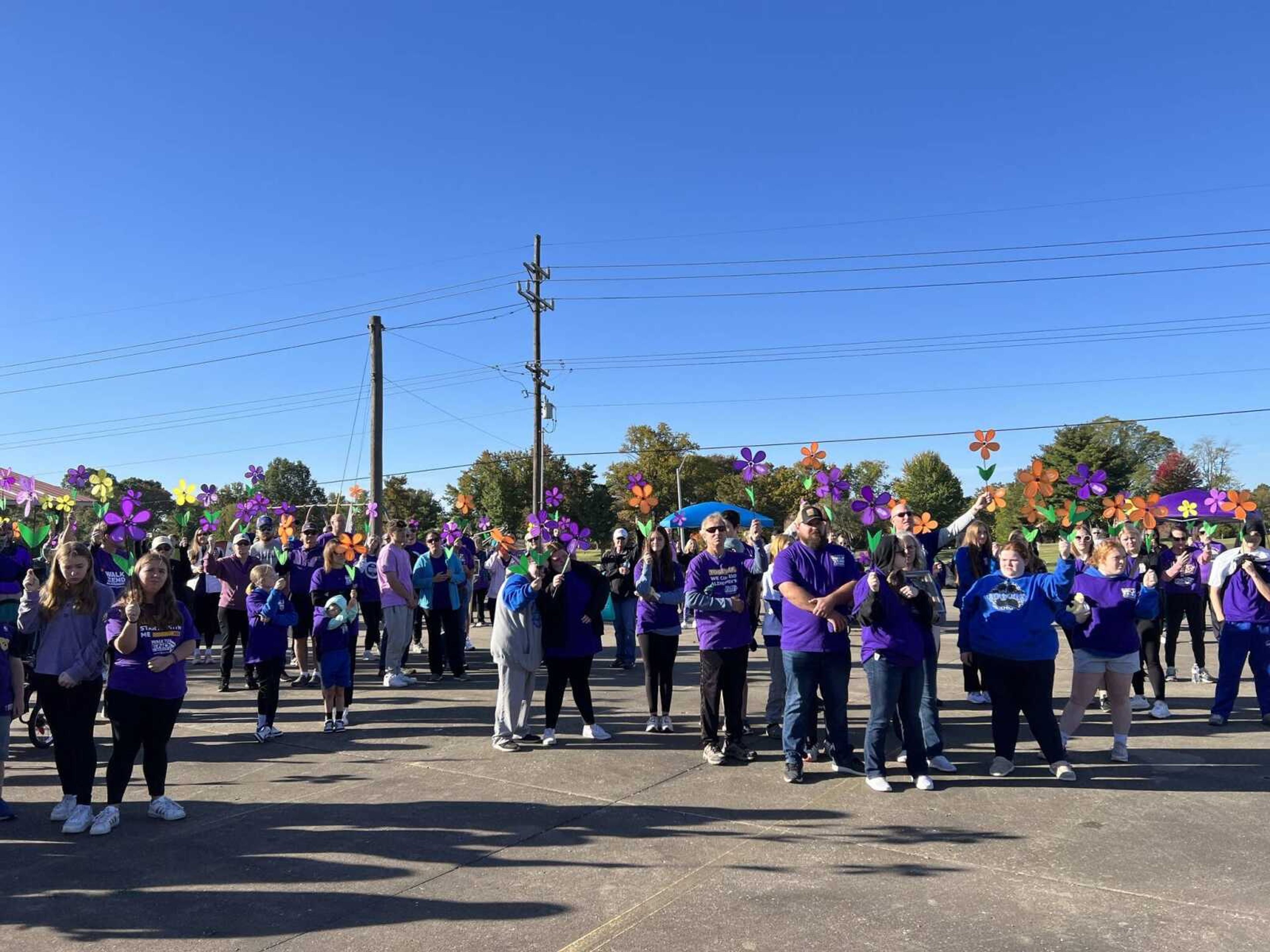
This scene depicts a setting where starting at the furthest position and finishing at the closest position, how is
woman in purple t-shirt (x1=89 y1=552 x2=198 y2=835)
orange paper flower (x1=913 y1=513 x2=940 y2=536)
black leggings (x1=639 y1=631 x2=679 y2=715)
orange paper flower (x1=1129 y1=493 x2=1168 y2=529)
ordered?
1. orange paper flower (x1=1129 y1=493 x2=1168 y2=529)
2. orange paper flower (x1=913 y1=513 x2=940 y2=536)
3. black leggings (x1=639 y1=631 x2=679 y2=715)
4. woman in purple t-shirt (x1=89 y1=552 x2=198 y2=835)

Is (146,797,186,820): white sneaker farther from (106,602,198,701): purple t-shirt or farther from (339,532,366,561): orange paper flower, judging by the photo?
(339,532,366,561): orange paper flower

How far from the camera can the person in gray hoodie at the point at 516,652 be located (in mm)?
6820

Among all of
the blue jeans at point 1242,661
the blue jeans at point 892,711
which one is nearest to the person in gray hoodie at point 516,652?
the blue jeans at point 892,711

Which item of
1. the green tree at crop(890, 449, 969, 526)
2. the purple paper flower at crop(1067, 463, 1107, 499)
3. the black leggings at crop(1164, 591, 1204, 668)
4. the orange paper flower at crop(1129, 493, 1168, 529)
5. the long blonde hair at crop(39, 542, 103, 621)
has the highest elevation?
the green tree at crop(890, 449, 969, 526)

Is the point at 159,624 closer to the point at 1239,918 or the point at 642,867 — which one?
the point at 642,867

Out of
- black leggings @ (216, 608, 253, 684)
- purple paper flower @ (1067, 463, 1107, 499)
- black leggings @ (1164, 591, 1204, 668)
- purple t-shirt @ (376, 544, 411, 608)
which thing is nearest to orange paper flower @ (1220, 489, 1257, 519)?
black leggings @ (1164, 591, 1204, 668)

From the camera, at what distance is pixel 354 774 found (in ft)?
20.3

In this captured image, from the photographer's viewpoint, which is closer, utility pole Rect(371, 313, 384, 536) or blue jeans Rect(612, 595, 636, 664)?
blue jeans Rect(612, 595, 636, 664)

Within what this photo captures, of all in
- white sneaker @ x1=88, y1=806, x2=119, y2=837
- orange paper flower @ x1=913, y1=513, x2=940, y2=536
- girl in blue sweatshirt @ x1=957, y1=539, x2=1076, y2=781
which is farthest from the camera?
orange paper flower @ x1=913, y1=513, x2=940, y2=536

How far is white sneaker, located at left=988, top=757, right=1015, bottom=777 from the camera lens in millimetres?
5766

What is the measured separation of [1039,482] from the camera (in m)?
7.77

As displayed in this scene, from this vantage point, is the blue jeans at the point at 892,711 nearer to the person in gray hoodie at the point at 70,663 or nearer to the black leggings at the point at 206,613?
the person in gray hoodie at the point at 70,663

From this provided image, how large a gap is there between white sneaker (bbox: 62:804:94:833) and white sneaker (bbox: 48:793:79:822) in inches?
1.7

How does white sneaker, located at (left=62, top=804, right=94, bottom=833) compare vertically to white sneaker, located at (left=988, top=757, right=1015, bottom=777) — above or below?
below
